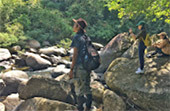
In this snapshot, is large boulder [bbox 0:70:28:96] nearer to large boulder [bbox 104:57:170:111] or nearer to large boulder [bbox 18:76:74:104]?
large boulder [bbox 18:76:74:104]

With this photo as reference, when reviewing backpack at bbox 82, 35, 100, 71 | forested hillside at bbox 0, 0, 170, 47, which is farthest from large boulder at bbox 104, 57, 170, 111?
forested hillside at bbox 0, 0, 170, 47

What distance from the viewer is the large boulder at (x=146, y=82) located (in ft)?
12.7

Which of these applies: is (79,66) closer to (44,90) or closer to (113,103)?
(44,90)

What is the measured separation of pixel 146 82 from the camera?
4.30m

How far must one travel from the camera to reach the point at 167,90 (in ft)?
12.8

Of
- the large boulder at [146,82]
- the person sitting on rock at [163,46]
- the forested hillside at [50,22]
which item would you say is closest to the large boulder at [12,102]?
the large boulder at [146,82]

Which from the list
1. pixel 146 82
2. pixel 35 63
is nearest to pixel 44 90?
pixel 146 82

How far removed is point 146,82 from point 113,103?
3.46 ft

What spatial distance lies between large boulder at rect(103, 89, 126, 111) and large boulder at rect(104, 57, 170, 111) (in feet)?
0.86

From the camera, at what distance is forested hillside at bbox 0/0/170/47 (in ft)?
53.4

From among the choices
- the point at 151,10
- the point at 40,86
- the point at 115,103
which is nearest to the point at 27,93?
the point at 40,86

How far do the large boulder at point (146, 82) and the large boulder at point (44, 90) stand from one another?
1539mm

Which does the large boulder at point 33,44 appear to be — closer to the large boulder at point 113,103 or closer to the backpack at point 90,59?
the large boulder at point 113,103

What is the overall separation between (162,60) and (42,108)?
148 inches
